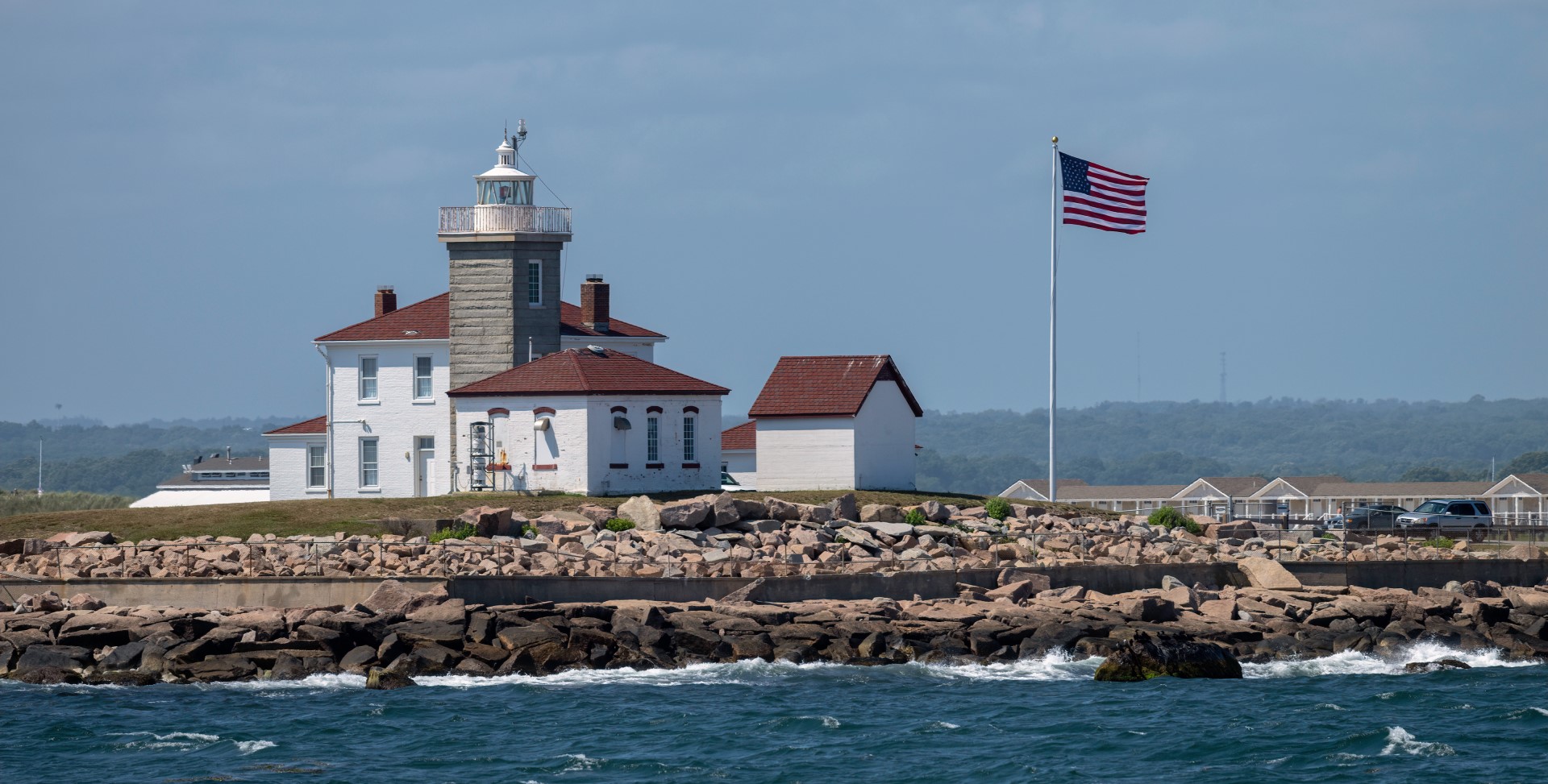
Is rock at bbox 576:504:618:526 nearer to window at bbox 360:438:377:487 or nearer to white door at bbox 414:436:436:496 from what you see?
white door at bbox 414:436:436:496

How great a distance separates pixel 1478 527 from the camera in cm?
4806

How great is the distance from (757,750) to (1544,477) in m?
56.5

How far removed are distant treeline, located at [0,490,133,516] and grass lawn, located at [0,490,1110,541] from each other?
1114cm

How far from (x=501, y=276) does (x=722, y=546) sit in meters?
14.8

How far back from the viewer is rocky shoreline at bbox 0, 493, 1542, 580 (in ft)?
112

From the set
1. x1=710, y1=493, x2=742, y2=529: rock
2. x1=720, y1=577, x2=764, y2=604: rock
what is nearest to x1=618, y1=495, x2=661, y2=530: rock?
x1=710, y1=493, x2=742, y2=529: rock

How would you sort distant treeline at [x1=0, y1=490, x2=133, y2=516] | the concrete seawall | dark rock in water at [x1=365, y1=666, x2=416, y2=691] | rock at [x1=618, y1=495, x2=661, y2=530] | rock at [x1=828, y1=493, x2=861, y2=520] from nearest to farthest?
dark rock in water at [x1=365, y1=666, x2=416, y2=691]
the concrete seawall
rock at [x1=618, y1=495, x2=661, y2=530]
rock at [x1=828, y1=493, x2=861, y2=520]
distant treeline at [x1=0, y1=490, x2=133, y2=516]

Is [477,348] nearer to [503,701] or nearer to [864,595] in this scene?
[864,595]

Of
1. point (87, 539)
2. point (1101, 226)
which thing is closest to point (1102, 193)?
point (1101, 226)

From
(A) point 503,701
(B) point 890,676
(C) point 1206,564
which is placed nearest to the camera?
(A) point 503,701

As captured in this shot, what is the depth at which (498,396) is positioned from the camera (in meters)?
46.1

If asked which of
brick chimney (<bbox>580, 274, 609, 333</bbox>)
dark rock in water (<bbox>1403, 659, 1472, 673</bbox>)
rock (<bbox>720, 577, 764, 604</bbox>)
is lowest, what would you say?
dark rock in water (<bbox>1403, 659, 1472, 673</bbox>)

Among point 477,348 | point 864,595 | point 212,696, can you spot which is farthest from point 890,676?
point 477,348

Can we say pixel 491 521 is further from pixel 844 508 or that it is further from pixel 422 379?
pixel 422 379
